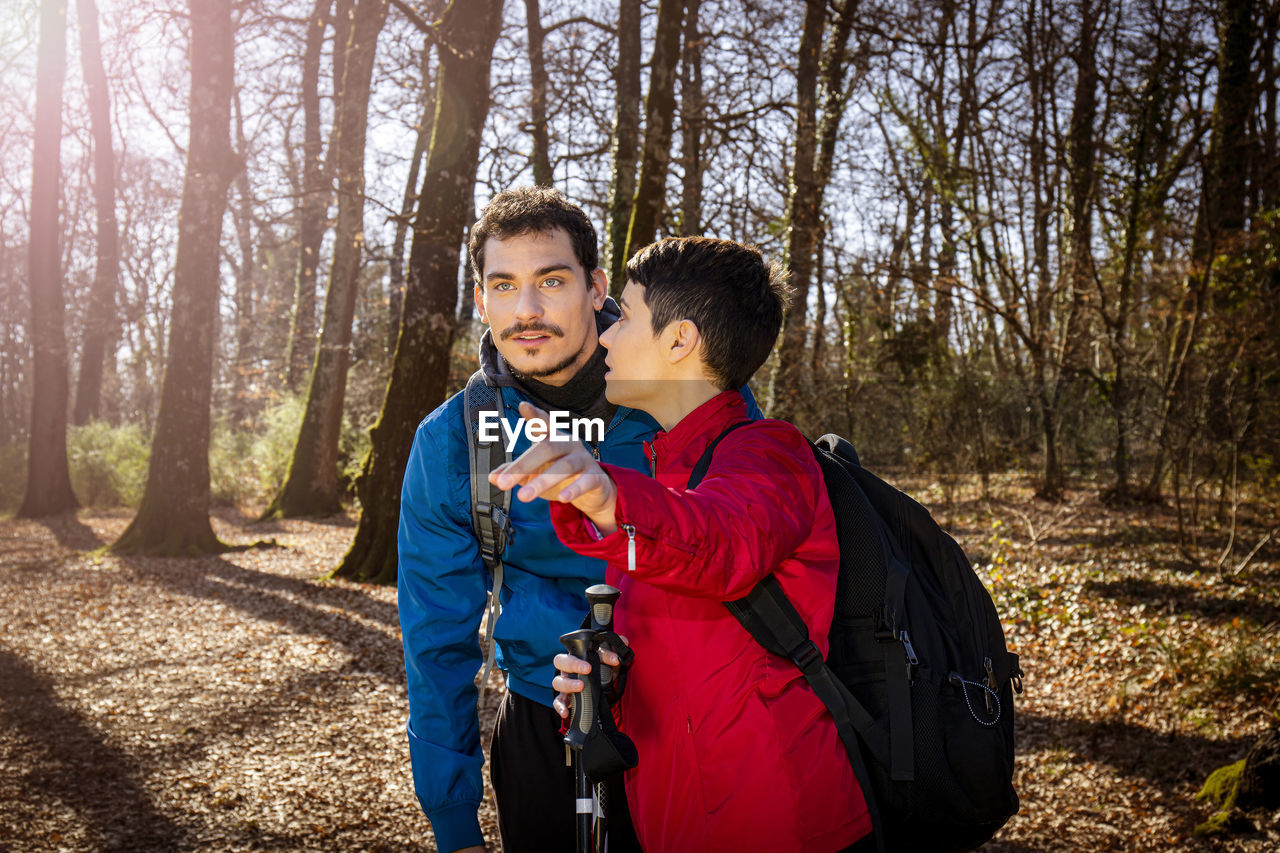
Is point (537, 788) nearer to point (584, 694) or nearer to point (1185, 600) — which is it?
point (584, 694)

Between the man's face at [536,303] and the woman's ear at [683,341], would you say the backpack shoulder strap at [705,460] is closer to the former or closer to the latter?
the woman's ear at [683,341]

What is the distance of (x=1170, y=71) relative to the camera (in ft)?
39.9

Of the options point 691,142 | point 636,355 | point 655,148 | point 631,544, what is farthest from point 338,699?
point 691,142

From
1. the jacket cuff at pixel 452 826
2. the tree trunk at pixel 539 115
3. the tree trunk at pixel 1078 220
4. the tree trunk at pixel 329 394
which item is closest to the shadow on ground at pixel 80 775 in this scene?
the jacket cuff at pixel 452 826

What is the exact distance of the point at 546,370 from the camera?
2346mm

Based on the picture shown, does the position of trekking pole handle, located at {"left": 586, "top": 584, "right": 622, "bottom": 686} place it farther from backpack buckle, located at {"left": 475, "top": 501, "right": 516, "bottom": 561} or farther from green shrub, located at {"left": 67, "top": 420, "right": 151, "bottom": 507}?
green shrub, located at {"left": 67, "top": 420, "right": 151, "bottom": 507}

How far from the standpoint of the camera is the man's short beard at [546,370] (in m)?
2.35

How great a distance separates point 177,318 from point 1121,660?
36.2ft

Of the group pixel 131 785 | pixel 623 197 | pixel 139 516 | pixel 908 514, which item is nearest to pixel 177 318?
pixel 139 516

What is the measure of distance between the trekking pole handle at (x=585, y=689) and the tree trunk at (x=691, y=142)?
11.4 meters

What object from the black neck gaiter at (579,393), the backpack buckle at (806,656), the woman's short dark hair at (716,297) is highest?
the woman's short dark hair at (716,297)

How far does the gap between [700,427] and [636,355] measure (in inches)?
7.7

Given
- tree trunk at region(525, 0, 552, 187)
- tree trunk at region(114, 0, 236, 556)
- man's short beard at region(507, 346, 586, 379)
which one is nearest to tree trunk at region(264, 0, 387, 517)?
tree trunk at region(525, 0, 552, 187)

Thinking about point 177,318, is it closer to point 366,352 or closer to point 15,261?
point 366,352
